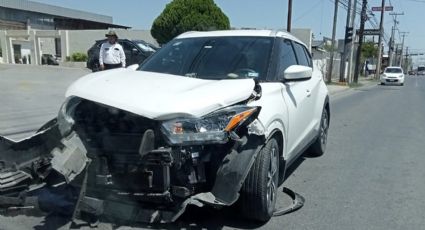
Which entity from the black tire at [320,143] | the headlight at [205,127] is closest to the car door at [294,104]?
the headlight at [205,127]

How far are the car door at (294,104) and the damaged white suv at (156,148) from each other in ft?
0.72

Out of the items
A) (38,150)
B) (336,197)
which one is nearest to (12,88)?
(38,150)

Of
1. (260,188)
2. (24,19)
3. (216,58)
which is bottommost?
(260,188)

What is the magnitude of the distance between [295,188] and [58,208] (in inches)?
107

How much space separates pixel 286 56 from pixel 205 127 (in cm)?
223

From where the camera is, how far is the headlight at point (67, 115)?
11.8ft

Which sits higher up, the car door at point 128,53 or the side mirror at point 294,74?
the side mirror at point 294,74

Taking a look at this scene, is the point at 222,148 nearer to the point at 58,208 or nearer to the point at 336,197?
the point at 58,208

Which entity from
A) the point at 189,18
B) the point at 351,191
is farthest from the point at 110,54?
the point at 189,18

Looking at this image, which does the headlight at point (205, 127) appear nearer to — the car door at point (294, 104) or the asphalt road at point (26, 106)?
the car door at point (294, 104)

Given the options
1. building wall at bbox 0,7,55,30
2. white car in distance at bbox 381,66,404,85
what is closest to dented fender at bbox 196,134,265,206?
white car in distance at bbox 381,66,404,85

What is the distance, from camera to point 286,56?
17.1 ft

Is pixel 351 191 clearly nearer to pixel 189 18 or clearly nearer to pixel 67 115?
pixel 67 115

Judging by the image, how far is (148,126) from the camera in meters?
3.46
